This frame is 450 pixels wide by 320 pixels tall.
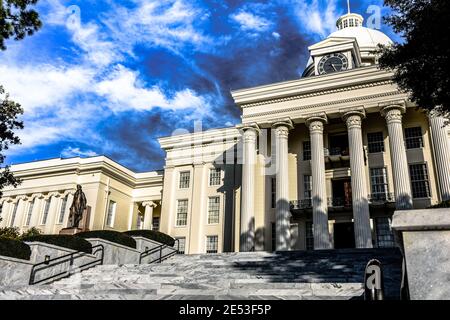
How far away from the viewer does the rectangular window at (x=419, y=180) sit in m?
26.7

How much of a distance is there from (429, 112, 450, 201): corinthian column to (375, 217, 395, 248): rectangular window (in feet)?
14.5

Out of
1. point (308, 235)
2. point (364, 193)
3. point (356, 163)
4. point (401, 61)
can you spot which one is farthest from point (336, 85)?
point (401, 61)

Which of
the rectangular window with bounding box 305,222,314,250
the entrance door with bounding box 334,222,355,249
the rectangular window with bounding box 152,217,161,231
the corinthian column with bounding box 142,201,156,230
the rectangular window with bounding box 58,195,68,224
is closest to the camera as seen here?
the entrance door with bounding box 334,222,355,249

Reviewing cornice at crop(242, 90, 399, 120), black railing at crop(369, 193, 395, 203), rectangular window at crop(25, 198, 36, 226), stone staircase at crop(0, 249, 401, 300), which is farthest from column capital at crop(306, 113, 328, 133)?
rectangular window at crop(25, 198, 36, 226)

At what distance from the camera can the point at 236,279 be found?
1438 cm

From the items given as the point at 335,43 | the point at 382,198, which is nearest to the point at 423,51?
the point at 382,198

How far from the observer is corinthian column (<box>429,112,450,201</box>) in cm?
2375

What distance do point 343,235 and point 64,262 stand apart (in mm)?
19133

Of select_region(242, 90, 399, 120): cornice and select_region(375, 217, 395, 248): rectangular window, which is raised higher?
select_region(242, 90, 399, 120): cornice

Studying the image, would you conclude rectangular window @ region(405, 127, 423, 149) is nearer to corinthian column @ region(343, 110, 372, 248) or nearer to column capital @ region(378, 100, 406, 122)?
column capital @ region(378, 100, 406, 122)

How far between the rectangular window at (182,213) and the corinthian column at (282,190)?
447 inches

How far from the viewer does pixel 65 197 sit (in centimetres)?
4144

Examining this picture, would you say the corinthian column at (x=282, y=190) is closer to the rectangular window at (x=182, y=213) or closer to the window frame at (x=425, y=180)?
the window frame at (x=425, y=180)
